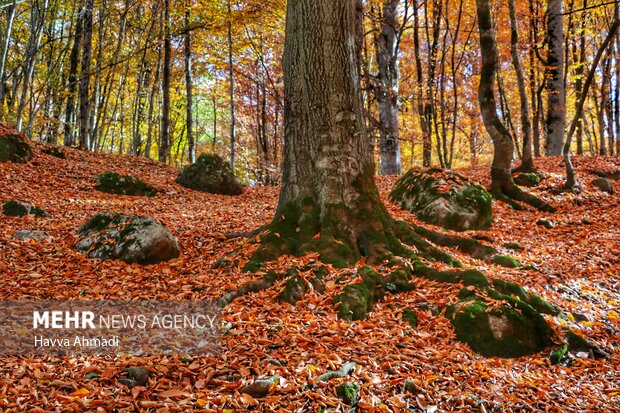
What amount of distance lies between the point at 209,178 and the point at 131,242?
7140mm

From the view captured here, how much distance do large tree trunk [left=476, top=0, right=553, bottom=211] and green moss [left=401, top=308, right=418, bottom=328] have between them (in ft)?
21.1

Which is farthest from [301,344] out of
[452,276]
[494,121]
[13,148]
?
[13,148]

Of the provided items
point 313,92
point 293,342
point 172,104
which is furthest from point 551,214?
point 172,104

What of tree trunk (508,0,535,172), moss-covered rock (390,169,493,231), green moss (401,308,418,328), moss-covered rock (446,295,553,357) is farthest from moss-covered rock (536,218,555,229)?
green moss (401,308,418,328)

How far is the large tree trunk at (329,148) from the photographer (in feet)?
16.9

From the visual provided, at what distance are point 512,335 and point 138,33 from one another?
20.9 meters

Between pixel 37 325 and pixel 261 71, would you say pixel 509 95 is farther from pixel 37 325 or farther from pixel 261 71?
pixel 37 325

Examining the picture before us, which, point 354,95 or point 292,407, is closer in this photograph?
point 292,407

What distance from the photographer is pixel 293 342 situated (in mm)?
3326

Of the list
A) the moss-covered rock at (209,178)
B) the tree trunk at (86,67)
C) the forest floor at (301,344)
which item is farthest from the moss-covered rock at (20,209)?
the tree trunk at (86,67)

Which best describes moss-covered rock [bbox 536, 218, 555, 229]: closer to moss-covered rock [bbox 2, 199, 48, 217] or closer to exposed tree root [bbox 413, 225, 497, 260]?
exposed tree root [bbox 413, 225, 497, 260]

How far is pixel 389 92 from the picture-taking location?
512 inches

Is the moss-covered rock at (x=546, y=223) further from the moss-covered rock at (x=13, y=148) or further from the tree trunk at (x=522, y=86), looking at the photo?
the moss-covered rock at (x=13, y=148)

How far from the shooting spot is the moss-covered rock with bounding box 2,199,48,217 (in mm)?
7031
